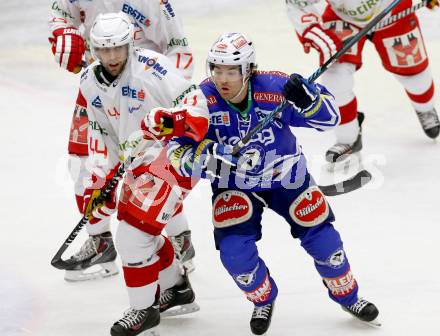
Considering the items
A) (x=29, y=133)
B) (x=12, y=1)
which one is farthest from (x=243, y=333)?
(x=12, y=1)

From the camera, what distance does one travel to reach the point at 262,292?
3.78m

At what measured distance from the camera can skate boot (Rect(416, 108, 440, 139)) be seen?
19.4ft

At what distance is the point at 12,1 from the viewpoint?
29.3 feet

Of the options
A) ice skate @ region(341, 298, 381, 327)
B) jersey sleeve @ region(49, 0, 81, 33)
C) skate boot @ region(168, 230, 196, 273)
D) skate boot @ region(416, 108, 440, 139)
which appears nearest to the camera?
ice skate @ region(341, 298, 381, 327)

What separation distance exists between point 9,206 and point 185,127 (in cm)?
205

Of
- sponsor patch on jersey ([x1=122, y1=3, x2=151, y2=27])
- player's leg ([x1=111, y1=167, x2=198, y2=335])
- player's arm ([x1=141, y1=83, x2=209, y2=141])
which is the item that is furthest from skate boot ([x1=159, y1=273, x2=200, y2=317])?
sponsor patch on jersey ([x1=122, y1=3, x2=151, y2=27])

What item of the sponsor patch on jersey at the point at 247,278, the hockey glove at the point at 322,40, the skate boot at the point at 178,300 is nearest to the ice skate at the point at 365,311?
the sponsor patch on jersey at the point at 247,278

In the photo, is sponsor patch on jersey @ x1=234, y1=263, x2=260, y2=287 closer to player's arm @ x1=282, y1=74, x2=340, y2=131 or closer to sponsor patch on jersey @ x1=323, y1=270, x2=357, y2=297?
sponsor patch on jersey @ x1=323, y1=270, x2=357, y2=297

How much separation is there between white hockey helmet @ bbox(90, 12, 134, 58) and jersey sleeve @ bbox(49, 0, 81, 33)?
73 centimetres

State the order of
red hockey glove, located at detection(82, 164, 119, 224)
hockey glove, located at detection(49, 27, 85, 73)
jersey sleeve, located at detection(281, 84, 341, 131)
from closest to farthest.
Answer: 1. jersey sleeve, located at detection(281, 84, 341, 131)
2. red hockey glove, located at detection(82, 164, 119, 224)
3. hockey glove, located at detection(49, 27, 85, 73)

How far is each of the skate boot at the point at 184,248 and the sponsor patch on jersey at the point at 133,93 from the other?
0.83 metres

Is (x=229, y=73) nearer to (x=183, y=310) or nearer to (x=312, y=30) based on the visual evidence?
(x=183, y=310)

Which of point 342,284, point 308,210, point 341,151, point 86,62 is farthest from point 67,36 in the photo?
point 341,151

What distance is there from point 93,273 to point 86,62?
3.04ft
